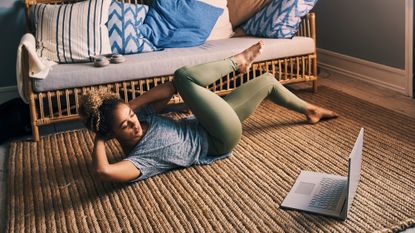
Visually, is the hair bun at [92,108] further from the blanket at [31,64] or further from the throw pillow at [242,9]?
the throw pillow at [242,9]

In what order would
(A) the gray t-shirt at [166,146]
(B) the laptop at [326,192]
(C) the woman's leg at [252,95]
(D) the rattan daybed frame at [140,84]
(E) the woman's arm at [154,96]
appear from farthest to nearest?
(D) the rattan daybed frame at [140,84]
(C) the woman's leg at [252,95]
(E) the woman's arm at [154,96]
(A) the gray t-shirt at [166,146]
(B) the laptop at [326,192]

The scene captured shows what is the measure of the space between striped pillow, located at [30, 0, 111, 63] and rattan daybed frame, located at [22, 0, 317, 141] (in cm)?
23

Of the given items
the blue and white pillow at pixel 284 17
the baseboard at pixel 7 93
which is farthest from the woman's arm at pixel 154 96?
the baseboard at pixel 7 93

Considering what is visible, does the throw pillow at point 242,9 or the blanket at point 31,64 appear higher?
the throw pillow at point 242,9

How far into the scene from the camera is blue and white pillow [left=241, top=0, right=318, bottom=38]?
306 cm

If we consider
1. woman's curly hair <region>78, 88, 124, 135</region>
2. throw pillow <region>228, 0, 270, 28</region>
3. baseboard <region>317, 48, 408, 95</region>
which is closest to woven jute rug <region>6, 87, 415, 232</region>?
woman's curly hair <region>78, 88, 124, 135</region>

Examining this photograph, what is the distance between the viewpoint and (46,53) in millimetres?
2760

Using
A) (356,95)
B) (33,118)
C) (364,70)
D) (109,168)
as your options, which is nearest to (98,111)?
(109,168)

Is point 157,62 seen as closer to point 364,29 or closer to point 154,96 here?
point 154,96

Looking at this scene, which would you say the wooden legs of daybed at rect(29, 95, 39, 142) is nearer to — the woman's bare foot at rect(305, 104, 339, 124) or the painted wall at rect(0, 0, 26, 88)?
the painted wall at rect(0, 0, 26, 88)

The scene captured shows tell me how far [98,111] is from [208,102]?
48 cm

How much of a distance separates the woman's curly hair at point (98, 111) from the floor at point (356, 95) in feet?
1.80

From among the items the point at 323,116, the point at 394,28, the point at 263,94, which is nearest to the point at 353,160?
the point at 263,94

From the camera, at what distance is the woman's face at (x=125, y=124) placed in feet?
6.31
